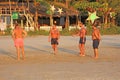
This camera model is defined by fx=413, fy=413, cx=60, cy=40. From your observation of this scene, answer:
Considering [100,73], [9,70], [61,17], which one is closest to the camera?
[100,73]

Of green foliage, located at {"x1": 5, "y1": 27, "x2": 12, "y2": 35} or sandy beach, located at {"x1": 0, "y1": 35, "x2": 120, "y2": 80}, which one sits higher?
sandy beach, located at {"x1": 0, "y1": 35, "x2": 120, "y2": 80}

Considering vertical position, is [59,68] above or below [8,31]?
above

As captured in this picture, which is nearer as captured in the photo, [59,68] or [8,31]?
[59,68]

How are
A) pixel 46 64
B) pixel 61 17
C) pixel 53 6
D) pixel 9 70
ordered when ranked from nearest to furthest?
pixel 9 70 < pixel 46 64 < pixel 53 6 < pixel 61 17

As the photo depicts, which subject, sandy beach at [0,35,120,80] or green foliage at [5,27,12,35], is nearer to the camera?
sandy beach at [0,35,120,80]

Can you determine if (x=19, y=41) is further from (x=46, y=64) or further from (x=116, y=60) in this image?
(x=116, y=60)

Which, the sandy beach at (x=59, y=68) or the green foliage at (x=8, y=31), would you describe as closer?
the sandy beach at (x=59, y=68)

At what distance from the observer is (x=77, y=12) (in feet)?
162

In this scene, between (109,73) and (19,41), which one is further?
(19,41)

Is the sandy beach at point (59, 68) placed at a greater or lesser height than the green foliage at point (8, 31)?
greater

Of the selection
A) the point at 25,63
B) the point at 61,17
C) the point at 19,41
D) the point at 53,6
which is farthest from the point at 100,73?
the point at 61,17

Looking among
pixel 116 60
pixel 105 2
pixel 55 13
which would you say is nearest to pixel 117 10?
pixel 105 2

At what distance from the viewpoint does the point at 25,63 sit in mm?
16359

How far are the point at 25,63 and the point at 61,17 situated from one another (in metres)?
36.6
